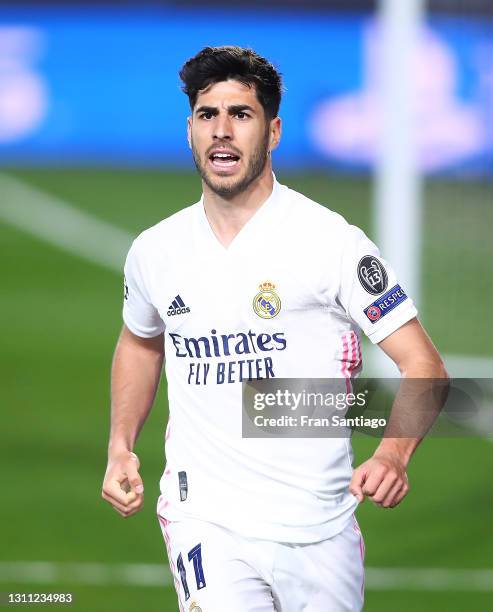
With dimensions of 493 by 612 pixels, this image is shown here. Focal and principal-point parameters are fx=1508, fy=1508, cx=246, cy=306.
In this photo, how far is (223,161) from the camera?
5348 mm

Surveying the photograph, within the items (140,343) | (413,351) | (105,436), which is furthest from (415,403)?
(105,436)

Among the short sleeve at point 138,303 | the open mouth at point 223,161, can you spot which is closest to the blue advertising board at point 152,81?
the short sleeve at point 138,303

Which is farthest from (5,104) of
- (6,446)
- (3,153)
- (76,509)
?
(76,509)

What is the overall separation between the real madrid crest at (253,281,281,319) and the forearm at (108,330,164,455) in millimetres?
738

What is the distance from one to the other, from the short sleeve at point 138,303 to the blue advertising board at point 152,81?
1891 centimetres

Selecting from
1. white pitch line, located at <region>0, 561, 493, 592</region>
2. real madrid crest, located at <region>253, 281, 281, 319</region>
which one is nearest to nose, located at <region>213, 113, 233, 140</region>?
real madrid crest, located at <region>253, 281, 281, 319</region>

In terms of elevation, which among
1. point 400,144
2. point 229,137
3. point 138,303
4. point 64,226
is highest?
point 64,226

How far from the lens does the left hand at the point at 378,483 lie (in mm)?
4754

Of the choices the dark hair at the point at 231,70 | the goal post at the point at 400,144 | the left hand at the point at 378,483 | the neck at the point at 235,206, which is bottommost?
the left hand at the point at 378,483

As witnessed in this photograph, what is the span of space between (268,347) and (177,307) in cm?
39

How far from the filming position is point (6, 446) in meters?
11.5

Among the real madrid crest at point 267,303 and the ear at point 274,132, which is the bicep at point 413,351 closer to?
the real madrid crest at point 267,303

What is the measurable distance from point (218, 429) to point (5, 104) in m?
21.6

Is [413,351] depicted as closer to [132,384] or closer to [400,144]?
[132,384]
